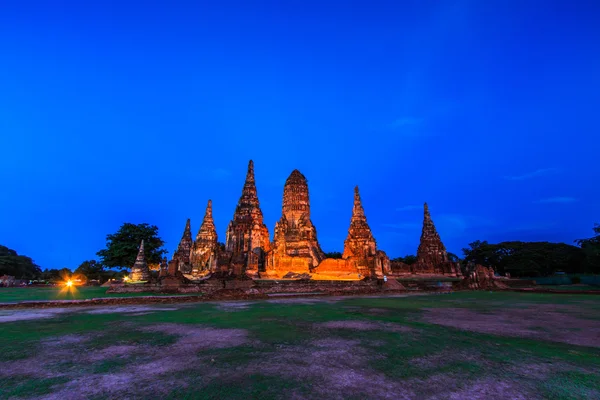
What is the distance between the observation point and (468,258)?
6053cm

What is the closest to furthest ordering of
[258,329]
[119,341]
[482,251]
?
[119,341], [258,329], [482,251]

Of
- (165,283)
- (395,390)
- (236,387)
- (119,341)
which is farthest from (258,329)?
(165,283)

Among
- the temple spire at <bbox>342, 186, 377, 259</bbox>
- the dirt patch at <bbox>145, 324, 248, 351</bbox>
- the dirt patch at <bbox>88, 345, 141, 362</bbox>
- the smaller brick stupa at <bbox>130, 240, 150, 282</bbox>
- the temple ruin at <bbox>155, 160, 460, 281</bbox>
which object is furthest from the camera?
the temple spire at <bbox>342, 186, 377, 259</bbox>

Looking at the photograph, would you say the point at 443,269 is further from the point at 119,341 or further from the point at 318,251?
the point at 119,341

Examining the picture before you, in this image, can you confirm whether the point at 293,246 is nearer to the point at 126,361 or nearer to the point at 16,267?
the point at 126,361

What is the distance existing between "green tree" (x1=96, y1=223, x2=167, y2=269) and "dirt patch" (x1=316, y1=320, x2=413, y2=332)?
38266 mm

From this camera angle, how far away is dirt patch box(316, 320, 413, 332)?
232 inches

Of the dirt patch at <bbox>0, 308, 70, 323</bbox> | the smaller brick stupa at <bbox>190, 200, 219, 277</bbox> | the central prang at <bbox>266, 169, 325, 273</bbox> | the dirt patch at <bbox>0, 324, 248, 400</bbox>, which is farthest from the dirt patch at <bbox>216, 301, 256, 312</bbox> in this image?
the smaller brick stupa at <bbox>190, 200, 219, 277</bbox>

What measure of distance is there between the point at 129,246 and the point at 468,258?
190ft

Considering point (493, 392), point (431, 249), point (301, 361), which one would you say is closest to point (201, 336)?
point (301, 361)

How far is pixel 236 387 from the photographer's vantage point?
2.91 meters

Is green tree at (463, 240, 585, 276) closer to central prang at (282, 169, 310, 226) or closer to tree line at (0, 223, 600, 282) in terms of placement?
tree line at (0, 223, 600, 282)

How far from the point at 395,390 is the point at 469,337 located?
3.17 metres

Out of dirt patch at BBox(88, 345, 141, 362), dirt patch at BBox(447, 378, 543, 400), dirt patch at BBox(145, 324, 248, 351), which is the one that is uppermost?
dirt patch at BBox(88, 345, 141, 362)
